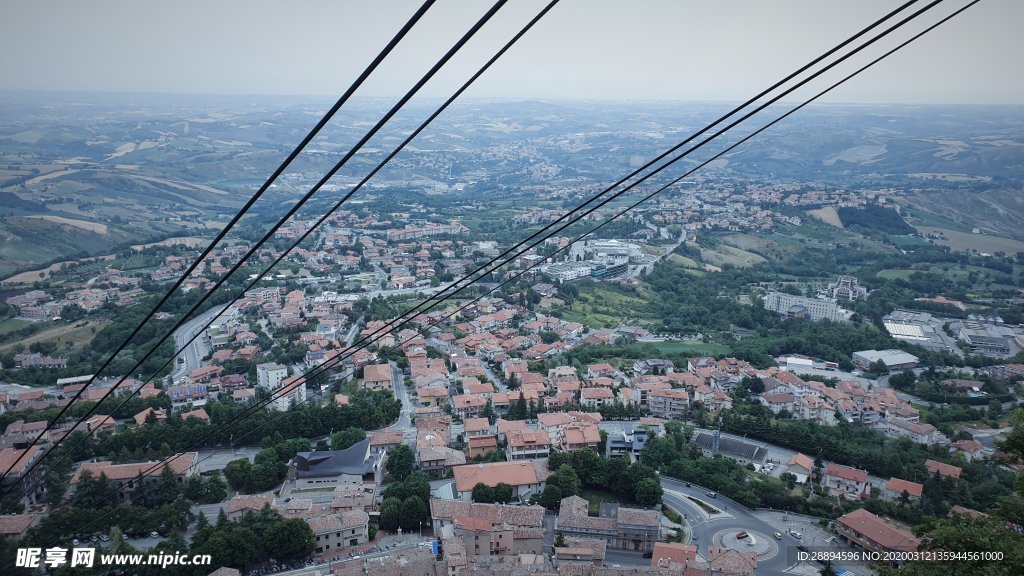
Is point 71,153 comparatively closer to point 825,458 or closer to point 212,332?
point 212,332

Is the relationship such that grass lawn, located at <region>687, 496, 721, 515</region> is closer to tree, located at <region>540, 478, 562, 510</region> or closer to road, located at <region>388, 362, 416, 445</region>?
tree, located at <region>540, 478, 562, 510</region>

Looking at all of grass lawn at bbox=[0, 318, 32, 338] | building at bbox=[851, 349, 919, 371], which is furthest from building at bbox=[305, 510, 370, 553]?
grass lawn at bbox=[0, 318, 32, 338]

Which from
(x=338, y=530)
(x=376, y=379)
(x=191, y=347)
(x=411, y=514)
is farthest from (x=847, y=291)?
(x=191, y=347)

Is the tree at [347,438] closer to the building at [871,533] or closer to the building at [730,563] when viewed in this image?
the building at [730,563]

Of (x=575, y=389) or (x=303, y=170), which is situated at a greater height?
(x=303, y=170)

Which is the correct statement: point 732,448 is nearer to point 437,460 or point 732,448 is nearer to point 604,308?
point 437,460

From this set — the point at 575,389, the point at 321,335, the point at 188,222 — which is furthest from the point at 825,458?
the point at 188,222
